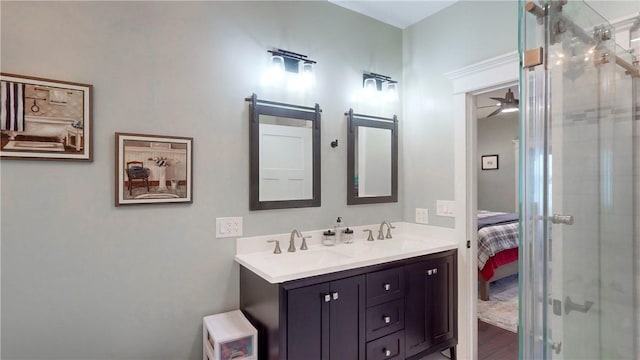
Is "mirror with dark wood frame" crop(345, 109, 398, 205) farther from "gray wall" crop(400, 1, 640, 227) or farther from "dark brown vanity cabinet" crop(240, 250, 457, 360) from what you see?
"dark brown vanity cabinet" crop(240, 250, 457, 360)

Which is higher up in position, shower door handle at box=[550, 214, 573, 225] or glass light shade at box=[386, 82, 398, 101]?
glass light shade at box=[386, 82, 398, 101]

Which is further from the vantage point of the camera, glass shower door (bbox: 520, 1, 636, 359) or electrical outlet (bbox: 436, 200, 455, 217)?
electrical outlet (bbox: 436, 200, 455, 217)

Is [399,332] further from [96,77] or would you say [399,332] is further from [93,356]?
[96,77]

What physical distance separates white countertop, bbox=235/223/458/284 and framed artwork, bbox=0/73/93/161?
104 cm

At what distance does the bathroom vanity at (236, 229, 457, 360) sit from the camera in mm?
1688

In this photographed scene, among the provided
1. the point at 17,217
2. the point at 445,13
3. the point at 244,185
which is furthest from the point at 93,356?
the point at 445,13

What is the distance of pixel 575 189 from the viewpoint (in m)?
1.25

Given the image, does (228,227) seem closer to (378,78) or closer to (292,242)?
(292,242)

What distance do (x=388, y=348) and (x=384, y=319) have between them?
0.65ft

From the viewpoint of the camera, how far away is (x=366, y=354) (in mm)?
1932

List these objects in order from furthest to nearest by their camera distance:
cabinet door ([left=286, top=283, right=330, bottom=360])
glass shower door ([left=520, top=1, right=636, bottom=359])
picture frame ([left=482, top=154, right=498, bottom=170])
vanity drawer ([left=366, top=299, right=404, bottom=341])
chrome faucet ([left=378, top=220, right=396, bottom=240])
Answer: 1. picture frame ([left=482, top=154, right=498, bottom=170])
2. chrome faucet ([left=378, top=220, right=396, bottom=240])
3. vanity drawer ([left=366, top=299, right=404, bottom=341])
4. cabinet door ([left=286, top=283, right=330, bottom=360])
5. glass shower door ([left=520, top=1, right=636, bottom=359])

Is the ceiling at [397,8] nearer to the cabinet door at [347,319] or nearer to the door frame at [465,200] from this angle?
the door frame at [465,200]

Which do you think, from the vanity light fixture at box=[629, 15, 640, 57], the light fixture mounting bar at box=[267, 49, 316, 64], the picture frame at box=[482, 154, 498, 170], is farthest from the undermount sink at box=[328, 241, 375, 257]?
the picture frame at box=[482, 154, 498, 170]

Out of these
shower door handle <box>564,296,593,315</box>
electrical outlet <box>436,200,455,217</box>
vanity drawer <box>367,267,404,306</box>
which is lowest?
vanity drawer <box>367,267,404,306</box>
